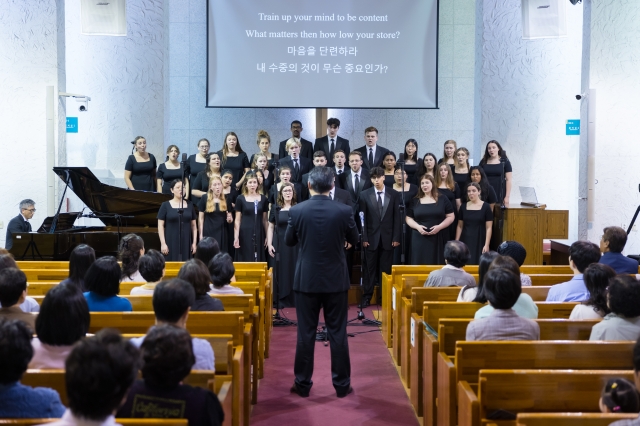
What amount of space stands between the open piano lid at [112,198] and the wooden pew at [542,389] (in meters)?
5.51

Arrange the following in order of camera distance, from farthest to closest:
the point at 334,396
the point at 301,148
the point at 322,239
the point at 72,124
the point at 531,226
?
the point at 72,124 < the point at 301,148 < the point at 531,226 < the point at 334,396 < the point at 322,239

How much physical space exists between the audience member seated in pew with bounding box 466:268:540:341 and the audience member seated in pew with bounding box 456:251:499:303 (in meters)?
0.65

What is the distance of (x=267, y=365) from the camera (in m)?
5.79

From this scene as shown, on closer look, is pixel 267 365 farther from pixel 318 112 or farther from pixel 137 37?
pixel 137 37

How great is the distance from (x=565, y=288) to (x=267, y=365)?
7.85 ft

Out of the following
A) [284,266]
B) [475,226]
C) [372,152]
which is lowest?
[284,266]

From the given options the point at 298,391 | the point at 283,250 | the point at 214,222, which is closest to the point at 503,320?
the point at 298,391

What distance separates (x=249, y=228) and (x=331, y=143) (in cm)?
193

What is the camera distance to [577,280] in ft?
14.9

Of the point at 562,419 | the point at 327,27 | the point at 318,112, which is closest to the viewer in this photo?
the point at 562,419

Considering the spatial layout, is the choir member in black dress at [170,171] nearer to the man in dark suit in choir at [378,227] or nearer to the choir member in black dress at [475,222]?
the man in dark suit in choir at [378,227]

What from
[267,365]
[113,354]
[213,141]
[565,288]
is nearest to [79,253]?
[267,365]

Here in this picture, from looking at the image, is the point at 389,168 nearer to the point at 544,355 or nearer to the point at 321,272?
the point at 321,272

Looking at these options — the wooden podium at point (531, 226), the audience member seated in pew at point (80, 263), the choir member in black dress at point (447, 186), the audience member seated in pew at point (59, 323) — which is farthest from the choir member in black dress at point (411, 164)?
the audience member seated in pew at point (59, 323)
